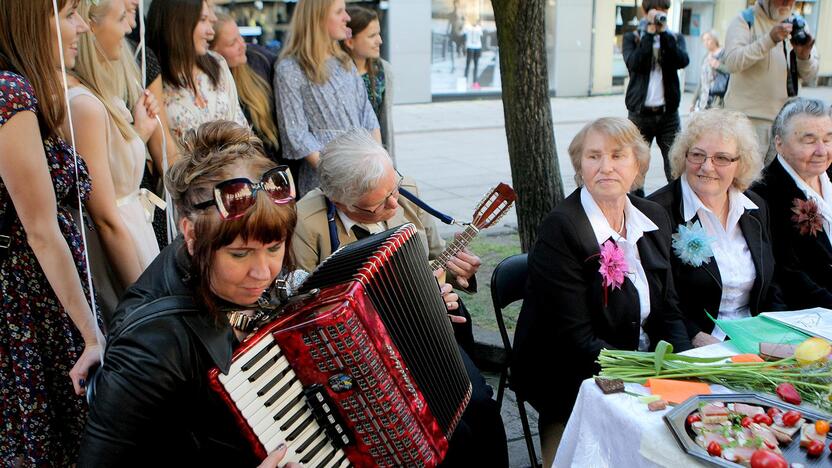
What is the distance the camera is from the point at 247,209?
5.93ft

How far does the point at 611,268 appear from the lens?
2670 mm

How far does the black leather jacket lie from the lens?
1.69 m

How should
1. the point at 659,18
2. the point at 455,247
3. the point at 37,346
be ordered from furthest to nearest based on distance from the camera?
the point at 659,18 → the point at 455,247 → the point at 37,346

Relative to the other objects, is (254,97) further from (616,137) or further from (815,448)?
(815,448)

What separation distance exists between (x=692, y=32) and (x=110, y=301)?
18300 mm

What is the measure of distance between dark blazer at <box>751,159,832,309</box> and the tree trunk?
1.55 meters

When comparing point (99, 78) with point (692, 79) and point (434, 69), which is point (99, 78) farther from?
point (692, 79)

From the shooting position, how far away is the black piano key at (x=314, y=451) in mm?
1873

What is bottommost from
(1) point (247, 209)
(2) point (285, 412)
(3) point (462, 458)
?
(3) point (462, 458)

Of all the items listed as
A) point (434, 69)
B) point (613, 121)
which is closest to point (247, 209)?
point (613, 121)

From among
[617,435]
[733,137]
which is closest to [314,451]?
[617,435]

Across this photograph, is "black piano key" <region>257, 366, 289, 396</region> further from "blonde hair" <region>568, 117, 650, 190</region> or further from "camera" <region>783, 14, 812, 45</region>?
"camera" <region>783, 14, 812, 45</region>

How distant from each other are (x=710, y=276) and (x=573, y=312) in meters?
0.70

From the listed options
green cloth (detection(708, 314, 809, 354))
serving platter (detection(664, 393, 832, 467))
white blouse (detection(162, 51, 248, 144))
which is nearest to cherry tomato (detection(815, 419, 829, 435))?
serving platter (detection(664, 393, 832, 467))
